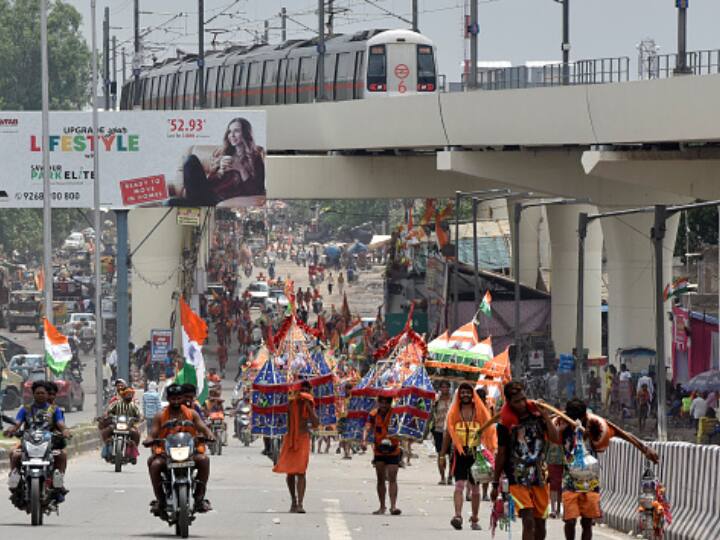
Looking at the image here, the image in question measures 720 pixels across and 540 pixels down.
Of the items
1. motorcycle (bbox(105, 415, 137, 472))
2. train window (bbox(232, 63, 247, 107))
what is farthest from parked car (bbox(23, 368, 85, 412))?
motorcycle (bbox(105, 415, 137, 472))

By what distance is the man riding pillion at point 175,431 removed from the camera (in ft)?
57.5

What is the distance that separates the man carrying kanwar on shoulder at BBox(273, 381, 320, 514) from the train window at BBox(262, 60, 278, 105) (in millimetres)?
44687

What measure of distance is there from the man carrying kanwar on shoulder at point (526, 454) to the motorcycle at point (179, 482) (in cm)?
285

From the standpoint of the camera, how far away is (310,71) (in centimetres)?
6353

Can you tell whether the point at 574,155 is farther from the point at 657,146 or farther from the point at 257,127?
the point at 257,127

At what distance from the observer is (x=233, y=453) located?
1480 inches

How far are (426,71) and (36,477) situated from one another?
149ft

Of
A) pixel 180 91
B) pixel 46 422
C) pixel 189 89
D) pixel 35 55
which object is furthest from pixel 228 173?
pixel 35 55

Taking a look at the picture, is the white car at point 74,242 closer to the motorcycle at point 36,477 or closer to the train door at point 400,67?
the train door at point 400,67

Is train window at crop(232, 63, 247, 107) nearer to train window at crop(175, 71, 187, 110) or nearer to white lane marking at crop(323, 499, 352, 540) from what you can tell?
train window at crop(175, 71, 187, 110)

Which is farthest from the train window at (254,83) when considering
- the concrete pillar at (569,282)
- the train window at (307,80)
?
the concrete pillar at (569,282)

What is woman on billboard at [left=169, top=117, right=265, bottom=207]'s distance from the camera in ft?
192

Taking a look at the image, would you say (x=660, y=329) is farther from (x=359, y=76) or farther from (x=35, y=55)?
(x=35, y=55)

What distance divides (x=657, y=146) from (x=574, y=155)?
19.2 ft
